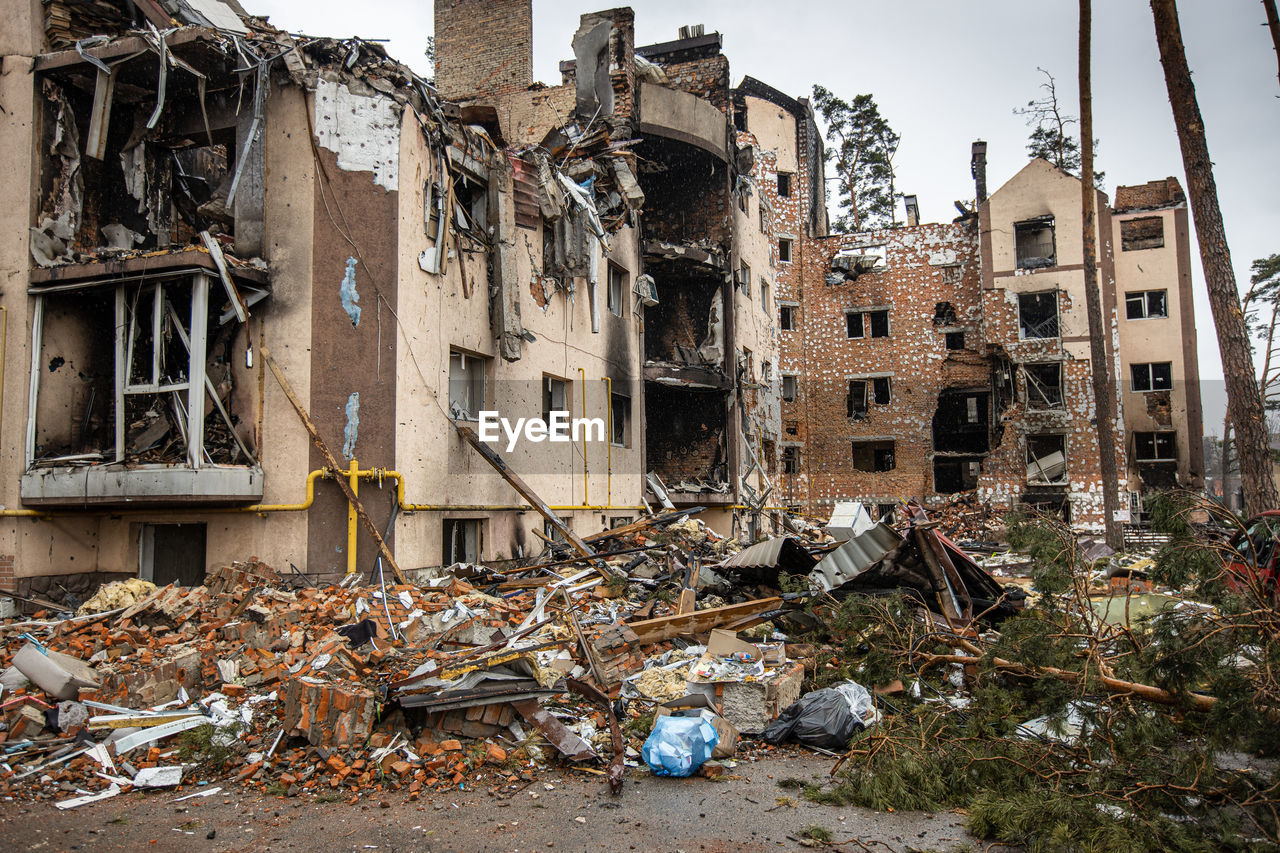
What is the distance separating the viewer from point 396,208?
441 inches

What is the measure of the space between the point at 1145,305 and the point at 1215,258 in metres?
25.4

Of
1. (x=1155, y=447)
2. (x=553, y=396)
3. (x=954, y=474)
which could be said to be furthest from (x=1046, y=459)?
(x=553, y=396)

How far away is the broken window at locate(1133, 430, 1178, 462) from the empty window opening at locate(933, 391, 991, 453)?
19.2ft

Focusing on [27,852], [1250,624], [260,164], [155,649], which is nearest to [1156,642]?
[1250,624]

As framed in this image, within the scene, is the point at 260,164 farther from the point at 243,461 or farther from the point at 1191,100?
the point at 1191,100

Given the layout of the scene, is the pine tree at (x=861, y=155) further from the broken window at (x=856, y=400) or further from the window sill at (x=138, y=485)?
the window sill at (x=138, y=485)

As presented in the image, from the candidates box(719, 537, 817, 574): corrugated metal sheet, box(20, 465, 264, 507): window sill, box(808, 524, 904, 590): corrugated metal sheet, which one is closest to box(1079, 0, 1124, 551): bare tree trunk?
box(719, 537, 817, 574): corrugated metal sheet

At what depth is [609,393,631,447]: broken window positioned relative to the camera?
57.6 ft

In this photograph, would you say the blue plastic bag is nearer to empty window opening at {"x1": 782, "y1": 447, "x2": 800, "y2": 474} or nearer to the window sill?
the window sill

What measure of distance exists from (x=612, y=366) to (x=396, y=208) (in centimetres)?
671

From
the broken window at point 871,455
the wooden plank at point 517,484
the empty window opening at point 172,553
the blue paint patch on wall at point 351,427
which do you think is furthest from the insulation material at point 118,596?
the broken window at point 871,455

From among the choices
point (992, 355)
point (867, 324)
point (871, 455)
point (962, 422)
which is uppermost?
point (867, 324)

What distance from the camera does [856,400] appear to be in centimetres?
3341

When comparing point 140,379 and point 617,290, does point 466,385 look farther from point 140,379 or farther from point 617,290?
point 617,290
